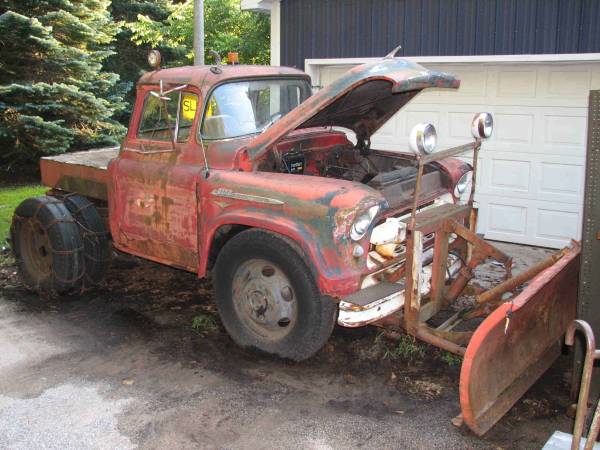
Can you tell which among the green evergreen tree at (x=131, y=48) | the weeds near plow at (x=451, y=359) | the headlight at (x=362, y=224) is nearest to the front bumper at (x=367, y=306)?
the headlight at (x=362, y=224)

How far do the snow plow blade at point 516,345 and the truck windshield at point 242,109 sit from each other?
2.52m

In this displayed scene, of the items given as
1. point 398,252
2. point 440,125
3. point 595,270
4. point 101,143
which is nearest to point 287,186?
point 398,252

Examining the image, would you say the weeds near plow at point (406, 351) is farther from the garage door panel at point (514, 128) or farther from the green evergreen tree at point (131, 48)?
the green evergreen tree at point (131, 48)

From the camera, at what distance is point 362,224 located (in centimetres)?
443

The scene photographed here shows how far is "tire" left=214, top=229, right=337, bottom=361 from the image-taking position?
4.66 m

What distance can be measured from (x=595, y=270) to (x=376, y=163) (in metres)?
2.52

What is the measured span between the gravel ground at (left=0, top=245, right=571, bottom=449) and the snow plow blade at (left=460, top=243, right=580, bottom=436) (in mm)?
179

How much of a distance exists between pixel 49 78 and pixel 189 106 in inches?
330

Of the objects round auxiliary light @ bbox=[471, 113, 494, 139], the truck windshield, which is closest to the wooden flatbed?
the truck windshield

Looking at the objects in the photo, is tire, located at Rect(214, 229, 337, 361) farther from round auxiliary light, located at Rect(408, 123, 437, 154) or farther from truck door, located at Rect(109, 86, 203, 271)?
round auxiliary light, located at Rect(408, 123, 437, 154)

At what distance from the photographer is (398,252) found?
5031 millimetres

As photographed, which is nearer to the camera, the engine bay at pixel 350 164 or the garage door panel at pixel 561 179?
the engine bay at pixel 350 164

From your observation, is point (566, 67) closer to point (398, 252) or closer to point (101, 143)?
point (398, 252)

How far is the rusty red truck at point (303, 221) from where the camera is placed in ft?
14.5
